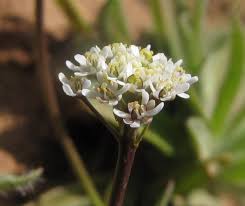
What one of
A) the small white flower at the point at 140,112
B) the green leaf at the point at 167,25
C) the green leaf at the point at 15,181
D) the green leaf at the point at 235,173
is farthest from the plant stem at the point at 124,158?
the green leaf at the point at 167,25

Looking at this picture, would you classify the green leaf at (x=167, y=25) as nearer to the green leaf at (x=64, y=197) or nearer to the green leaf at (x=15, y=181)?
the green leaf at (x=64, y=197)

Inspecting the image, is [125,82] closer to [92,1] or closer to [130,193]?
[130,193]

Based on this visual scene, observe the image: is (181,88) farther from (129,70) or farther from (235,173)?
(235,173)

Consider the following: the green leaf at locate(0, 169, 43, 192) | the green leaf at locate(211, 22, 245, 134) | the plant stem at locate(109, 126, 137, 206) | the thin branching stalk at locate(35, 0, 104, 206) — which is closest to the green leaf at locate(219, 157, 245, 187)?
the green leaf at locate(211, 22, 245, 134)

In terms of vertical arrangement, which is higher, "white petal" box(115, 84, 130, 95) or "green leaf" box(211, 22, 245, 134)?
"green leaf" box(211, 22, 245, 134)

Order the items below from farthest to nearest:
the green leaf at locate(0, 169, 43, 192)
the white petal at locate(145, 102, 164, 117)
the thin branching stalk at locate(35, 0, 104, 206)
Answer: the thin branching stalk at locate(35, 0, 104, 206) < the green leaf at locate(0, 169, 43, 192) < the white petal at locate(145, 102, 164, 117)

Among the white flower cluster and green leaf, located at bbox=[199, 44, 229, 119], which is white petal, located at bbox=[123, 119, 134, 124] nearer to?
the white flower cluster

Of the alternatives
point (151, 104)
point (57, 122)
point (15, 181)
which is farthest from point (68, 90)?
point (57, 122)
